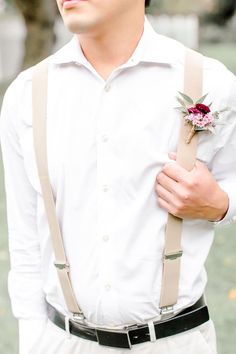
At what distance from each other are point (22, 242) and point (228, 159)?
0.63m

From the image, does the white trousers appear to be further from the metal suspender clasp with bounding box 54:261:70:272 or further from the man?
the metal suspender clasp with bounding box 54:261:70:272

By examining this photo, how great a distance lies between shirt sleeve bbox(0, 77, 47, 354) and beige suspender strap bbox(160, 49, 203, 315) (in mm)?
409

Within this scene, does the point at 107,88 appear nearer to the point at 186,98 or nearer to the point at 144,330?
the point at 186,98

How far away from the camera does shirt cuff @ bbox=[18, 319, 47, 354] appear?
212 centimetres

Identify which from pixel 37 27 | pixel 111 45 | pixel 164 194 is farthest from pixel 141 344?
pixel 37 27

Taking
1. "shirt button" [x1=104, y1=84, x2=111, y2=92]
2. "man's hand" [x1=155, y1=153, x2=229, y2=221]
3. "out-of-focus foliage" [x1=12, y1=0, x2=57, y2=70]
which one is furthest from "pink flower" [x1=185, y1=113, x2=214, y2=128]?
"out-of-focus foliage" [x1=12, y1=0, x2=57, y2=70]

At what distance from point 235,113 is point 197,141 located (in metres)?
0.15

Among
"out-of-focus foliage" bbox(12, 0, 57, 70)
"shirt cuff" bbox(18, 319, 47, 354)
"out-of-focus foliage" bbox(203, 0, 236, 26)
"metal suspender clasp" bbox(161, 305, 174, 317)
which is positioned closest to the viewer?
"metal suspender clasp" bbox(161, 305, 174, 317)

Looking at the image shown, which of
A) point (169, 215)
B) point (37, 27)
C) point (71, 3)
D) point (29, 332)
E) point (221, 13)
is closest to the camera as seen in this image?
point (71, 3)

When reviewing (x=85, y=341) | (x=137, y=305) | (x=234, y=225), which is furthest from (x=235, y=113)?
(x=234, y=225)

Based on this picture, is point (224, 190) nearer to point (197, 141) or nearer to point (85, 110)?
point (197, 141)

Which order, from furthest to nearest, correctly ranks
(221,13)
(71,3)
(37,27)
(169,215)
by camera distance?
(221,13)
(37,27)
(169,215)
(71,3)

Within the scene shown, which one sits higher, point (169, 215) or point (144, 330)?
point (169, 215)

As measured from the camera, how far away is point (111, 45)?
1967 mm
